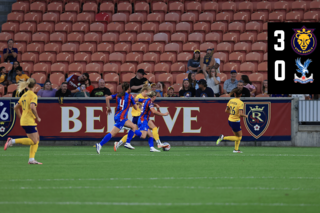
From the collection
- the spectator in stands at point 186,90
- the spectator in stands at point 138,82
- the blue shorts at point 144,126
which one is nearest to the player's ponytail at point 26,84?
the blue shorts at point 144,126

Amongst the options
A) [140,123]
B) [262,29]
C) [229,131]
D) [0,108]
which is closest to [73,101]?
[0,108]

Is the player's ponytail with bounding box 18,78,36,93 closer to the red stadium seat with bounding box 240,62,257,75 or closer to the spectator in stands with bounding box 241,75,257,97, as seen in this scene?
the spectator in stands with bounding box 241,75,257,97

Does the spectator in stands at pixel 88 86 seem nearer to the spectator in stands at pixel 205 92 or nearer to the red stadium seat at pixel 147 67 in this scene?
the red stadium seat at pixel 147 67

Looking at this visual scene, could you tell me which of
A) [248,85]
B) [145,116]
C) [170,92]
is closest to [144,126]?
[145,116]

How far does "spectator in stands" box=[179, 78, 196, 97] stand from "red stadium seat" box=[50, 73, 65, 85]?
16.9 feet

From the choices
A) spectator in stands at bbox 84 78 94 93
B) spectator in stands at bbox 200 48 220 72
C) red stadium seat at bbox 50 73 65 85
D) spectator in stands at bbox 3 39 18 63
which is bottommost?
spectator in stands at bbox 84 78 94 93

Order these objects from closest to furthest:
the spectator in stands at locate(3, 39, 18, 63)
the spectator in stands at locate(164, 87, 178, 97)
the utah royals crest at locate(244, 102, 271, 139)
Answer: the utah royals crest at locate(244, 102, 271, 139) → the spectator in stands at locate(164, 87, 178, 97) → the spectator in stands at locate(3, 39, 18, 63)

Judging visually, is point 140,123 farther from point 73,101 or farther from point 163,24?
point 163,24

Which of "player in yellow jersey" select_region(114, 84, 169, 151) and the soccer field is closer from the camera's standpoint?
the soccer field

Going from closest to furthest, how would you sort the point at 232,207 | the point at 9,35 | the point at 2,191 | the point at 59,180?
1. the point at 232,207
2. the point at 2,191
3. the point at 59,180
4. the point at 9,35

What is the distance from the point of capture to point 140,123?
13680 millimetres

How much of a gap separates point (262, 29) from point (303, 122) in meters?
5.61

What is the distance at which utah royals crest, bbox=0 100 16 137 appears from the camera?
1594cm

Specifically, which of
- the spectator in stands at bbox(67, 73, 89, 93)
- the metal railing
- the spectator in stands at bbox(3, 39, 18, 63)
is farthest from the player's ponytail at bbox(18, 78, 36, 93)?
the spectator in stands at bbox(3, 39, 18, 63)
